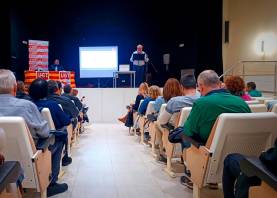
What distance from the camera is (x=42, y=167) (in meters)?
2.38

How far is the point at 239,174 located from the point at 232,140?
1.05 feet

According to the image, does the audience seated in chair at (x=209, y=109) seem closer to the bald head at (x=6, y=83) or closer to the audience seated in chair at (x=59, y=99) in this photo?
the bald head at (x=6, y=83)

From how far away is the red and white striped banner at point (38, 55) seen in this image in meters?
10.4

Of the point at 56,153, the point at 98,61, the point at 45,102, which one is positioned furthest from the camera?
the point at 98,61

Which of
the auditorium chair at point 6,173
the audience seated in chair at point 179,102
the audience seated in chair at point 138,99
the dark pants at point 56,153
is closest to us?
the auditorium chair at point 6,173

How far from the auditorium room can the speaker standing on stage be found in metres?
0.03

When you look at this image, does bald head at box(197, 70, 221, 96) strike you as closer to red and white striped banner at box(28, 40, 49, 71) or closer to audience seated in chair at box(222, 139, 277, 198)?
audience seated in chair at box(222, 139, 277, 198)

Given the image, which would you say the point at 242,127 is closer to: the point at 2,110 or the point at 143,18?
the point at 2,110

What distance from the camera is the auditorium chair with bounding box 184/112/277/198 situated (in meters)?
2.16

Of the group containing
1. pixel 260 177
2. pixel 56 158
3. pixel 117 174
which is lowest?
pixel 117 174

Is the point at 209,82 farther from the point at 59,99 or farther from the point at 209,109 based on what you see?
the point at 59,99

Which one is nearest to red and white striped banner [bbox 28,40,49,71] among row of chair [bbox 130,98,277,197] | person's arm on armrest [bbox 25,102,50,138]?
person's arm on armrest [bbox 25,102,50,138]

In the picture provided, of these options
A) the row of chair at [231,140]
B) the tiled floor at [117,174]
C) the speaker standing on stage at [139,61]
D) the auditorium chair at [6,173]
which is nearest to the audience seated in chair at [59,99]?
the tiled floor at [117,174]

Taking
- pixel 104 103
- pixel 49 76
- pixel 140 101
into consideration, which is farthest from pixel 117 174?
pixel 49 76
